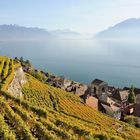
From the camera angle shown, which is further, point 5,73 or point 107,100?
point 107,100

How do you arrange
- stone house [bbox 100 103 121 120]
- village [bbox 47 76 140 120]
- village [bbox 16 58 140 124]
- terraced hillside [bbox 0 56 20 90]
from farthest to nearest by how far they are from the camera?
village [bbox 16 58 140 124], village [bbox 47 76 140 120], stone house [bbox 100 103 121 120], terraced hillside [bbox 0 56 20 90]

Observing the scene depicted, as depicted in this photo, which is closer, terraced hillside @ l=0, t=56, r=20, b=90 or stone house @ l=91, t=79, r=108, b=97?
terraced hillside @ l=0, t=56, r=20, b=90

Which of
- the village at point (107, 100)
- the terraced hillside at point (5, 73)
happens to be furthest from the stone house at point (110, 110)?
the terraced hillside at point (5, 73)

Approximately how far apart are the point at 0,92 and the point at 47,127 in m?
9.48

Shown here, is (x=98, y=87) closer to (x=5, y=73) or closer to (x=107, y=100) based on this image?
(x=107, y=100)

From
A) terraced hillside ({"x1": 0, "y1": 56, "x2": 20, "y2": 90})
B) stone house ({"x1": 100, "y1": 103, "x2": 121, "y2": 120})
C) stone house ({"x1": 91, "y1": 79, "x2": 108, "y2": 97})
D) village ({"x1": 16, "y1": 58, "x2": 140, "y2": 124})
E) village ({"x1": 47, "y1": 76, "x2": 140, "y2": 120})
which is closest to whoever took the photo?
terraced hillside ({"x1": 0, "y1": 56, "x2": 20, "y2": 90})

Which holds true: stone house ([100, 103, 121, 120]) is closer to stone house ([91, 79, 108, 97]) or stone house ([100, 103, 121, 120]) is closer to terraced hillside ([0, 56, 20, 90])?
stone house ([91, 79, 108, 97])

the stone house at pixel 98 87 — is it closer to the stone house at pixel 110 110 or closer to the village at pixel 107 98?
the village at pixel 107 98

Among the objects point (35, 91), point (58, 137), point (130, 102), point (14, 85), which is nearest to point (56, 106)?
point (35, 91)

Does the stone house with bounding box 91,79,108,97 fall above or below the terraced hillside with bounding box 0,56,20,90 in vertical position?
below

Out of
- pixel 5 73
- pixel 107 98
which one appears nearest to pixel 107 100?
pixel 107 98

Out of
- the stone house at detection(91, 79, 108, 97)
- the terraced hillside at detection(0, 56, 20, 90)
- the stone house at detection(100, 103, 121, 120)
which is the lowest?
the stone house at detection(100, 103, 121, 120)

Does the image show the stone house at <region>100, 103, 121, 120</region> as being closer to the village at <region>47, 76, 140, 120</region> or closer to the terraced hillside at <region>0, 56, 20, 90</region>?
the village at <region>47, 76, 140, 120</region>

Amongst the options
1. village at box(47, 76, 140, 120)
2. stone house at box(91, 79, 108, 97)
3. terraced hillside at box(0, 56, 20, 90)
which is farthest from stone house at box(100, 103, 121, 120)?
terraced hillside at box(0, 56, 20, 90)
